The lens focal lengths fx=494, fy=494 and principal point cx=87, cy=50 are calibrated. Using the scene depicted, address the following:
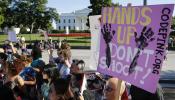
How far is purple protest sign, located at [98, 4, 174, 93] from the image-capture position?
4.23 m

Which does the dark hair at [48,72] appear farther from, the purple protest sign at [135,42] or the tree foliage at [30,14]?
the tree foliage at [30,14]

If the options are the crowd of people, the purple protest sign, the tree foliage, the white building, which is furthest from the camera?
the white building

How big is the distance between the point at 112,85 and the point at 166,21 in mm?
1030

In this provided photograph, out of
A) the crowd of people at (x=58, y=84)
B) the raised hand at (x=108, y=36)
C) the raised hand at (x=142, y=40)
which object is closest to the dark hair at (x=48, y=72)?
the crowd of people at (x=58, y=84)

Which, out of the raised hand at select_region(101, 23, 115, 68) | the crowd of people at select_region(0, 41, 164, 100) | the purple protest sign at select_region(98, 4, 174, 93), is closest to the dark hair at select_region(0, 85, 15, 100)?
the crowd of people at select_region(0, 41, 164, 100)

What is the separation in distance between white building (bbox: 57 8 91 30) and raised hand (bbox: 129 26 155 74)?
161 metres

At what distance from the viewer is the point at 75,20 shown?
171 meters

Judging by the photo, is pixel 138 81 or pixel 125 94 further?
pixel 125 94

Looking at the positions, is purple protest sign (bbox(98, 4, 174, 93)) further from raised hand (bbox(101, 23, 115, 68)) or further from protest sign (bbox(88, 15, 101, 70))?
protest sign (bbox(88, 15, 101, 70))

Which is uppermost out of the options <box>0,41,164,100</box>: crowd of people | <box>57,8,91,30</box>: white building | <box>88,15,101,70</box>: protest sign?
<box>88,15,101,70</box>: protest sign

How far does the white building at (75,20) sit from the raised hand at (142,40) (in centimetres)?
16090

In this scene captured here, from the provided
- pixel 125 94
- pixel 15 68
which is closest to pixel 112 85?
pixel 125 94

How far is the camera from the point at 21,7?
123438 millimetres

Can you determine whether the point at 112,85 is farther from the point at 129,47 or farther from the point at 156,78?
the point at 156,78
